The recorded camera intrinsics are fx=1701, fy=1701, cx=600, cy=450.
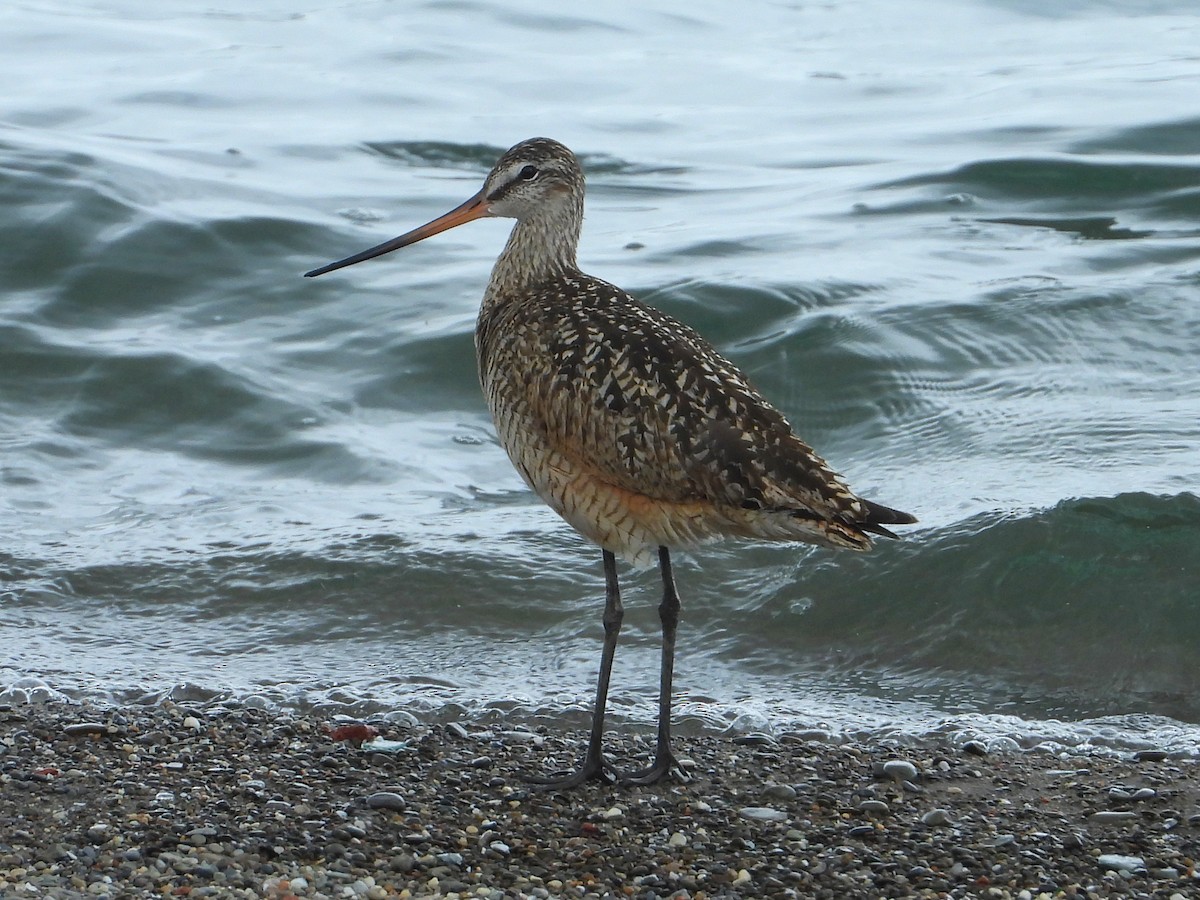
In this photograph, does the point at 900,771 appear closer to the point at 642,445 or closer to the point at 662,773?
the point at 662,773

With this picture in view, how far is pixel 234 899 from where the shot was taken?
391 centimetres

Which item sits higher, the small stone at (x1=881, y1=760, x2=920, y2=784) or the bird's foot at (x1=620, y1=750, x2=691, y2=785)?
the small stone at (x1=881, y1=760, x2=920, y2=784)

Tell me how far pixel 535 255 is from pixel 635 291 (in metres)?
4.33

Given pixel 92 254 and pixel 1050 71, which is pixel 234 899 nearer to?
pixel 92 254

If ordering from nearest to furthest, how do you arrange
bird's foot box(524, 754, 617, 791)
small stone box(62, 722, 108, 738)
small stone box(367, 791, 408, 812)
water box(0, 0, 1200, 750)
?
small stone box(367, 791, 408, 812) < bird's foot box(524, 754, 617, 791) < small stone box(62, 722, 108, 738) < water box(0, 0, 1200, 750)

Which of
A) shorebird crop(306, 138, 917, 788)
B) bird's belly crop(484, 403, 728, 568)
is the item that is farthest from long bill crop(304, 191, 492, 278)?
bird's belly crop(484, 403, 728, 568)

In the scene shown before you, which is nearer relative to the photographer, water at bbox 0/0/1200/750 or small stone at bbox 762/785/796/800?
small stone at bbox 762/785/796/800

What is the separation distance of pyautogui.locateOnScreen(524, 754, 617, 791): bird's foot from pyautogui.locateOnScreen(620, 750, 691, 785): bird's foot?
2.2 inches

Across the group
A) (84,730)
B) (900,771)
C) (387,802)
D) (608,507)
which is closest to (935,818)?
(900,771)

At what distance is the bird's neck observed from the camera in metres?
5.67

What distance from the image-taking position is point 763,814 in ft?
15.5

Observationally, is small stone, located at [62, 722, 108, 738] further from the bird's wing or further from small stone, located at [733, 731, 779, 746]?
small stone, located at [733, 731, 779, 746]

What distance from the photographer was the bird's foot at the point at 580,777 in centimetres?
493

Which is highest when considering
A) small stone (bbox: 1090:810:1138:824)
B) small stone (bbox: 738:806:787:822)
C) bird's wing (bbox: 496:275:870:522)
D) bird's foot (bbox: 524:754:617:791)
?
bird's wing (bbox: 496:275:870:522)
